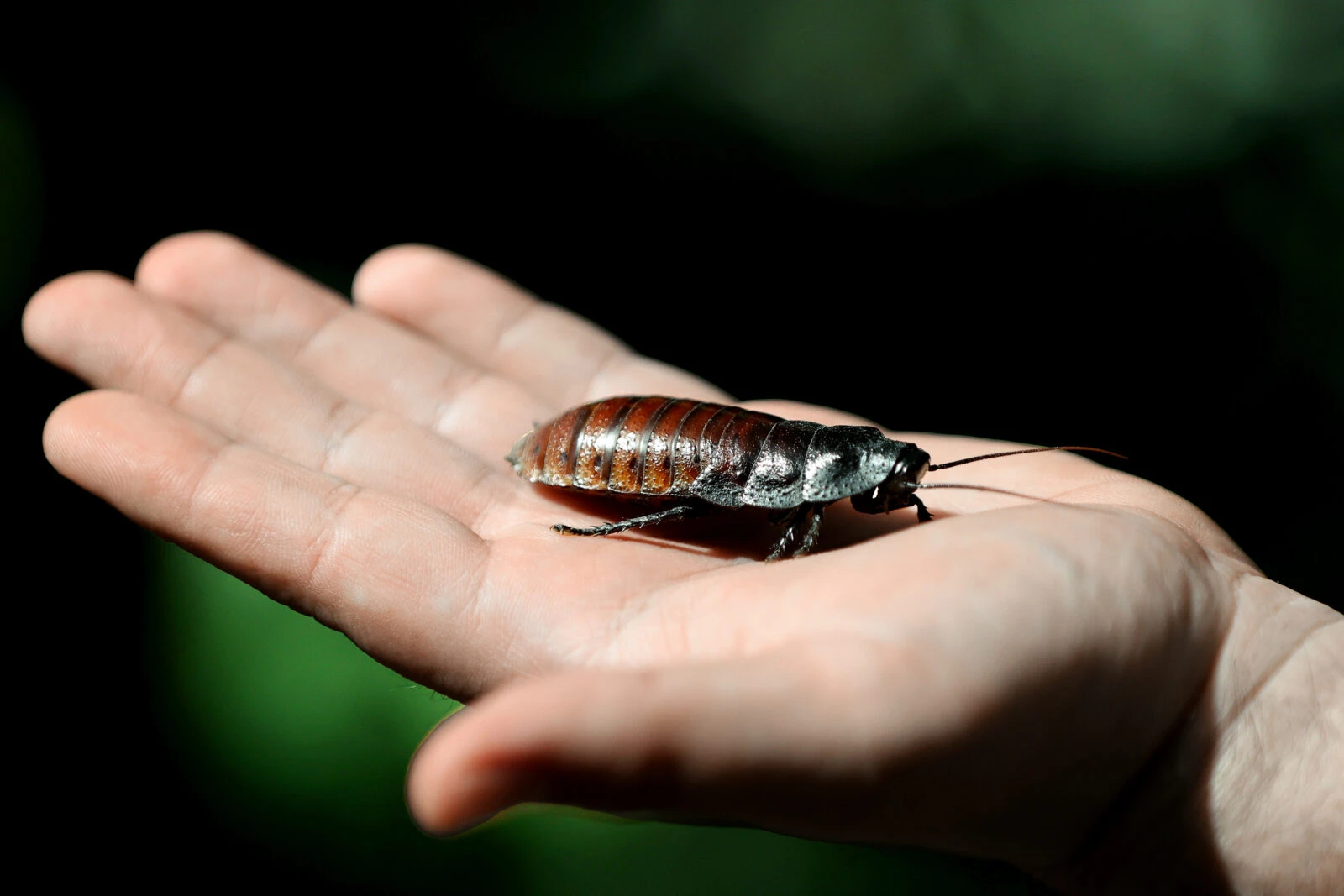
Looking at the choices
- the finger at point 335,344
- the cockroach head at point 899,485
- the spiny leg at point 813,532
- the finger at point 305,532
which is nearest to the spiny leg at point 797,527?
the spiny leg at point 813,532

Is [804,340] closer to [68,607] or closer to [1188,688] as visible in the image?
[1188,688]

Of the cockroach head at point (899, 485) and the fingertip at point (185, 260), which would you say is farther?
the fingertip at point (185, 260)

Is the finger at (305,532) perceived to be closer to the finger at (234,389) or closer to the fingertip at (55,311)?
the finger at (234,389)

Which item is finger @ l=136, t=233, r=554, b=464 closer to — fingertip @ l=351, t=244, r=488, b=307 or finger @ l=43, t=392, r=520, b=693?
fingertip @ l=351, t=244, r=488, b=307

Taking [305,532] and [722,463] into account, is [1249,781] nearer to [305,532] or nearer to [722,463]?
[722,463]

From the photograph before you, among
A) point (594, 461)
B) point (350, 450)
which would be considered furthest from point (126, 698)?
point (594, 461)

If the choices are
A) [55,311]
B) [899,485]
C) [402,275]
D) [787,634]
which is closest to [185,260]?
[55,311]
